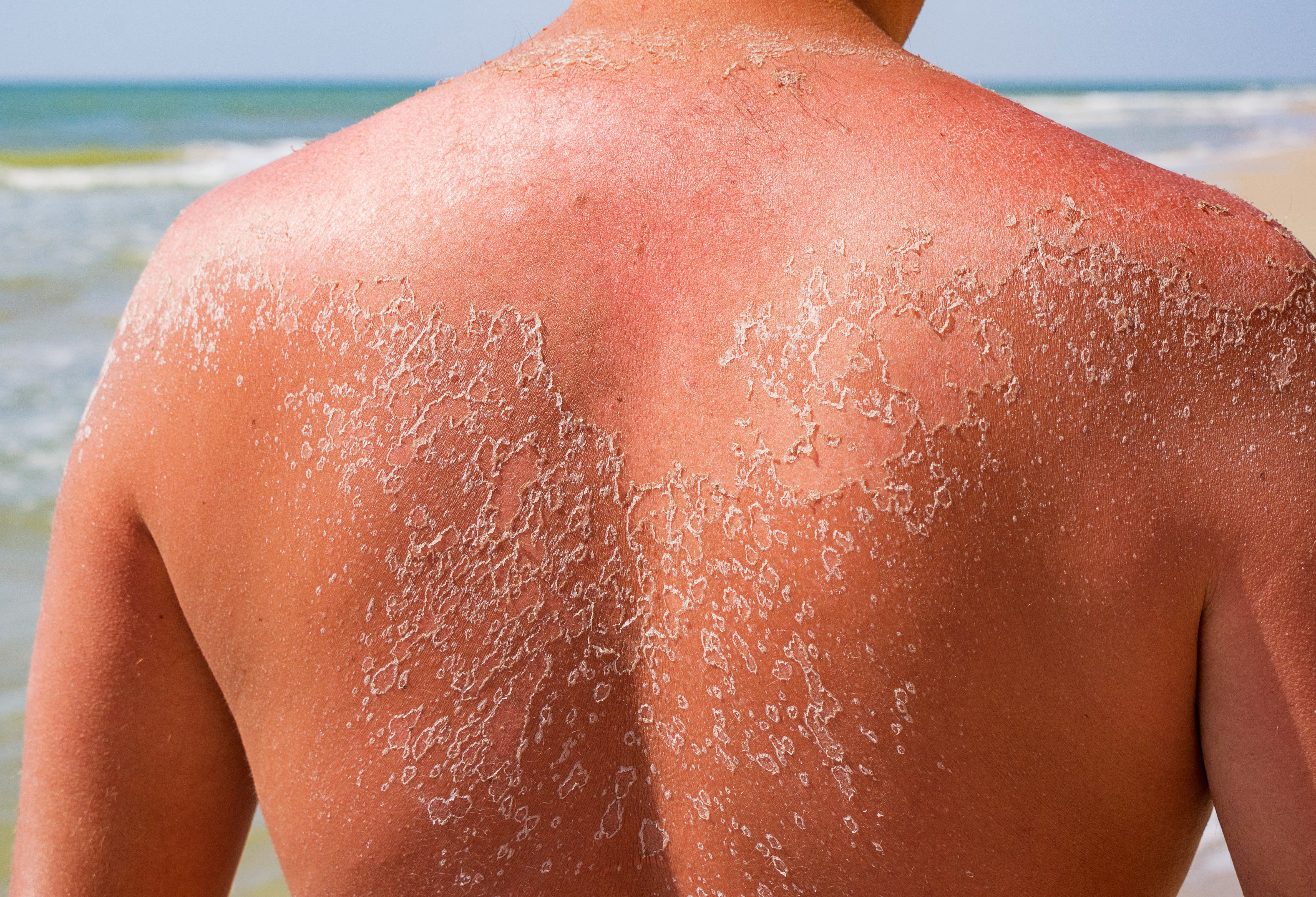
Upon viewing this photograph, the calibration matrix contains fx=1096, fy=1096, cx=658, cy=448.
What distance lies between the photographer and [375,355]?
83 cm

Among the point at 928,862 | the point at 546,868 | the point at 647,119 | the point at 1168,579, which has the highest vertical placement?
the point at 647,119

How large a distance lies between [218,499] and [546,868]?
0.38 meters

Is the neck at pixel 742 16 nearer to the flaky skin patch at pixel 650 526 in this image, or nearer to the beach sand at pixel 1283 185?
the flaky skin patch at pixel 650 526

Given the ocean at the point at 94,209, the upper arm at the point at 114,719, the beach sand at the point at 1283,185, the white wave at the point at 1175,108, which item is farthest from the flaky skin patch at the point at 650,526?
the white wave at the point at 1175,108

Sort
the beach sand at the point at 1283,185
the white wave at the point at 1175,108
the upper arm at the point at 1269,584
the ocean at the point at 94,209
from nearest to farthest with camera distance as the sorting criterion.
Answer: the upper arm at the point at 1269,584 → the ocean at the point at 94,209 → the beach sand at the point at 1283,185 → the white wave at the point at 1175,108

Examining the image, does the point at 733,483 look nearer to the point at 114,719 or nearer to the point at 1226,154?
the point at 114,719

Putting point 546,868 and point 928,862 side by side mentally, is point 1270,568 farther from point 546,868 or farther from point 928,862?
point 546,868

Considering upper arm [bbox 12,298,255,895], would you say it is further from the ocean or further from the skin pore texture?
the ocean

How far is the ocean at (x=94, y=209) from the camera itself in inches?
121

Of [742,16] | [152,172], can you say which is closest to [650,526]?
[742,16]

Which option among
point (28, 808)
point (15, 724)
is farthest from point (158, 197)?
point (28, 808)

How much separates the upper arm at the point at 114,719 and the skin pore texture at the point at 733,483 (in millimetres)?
16

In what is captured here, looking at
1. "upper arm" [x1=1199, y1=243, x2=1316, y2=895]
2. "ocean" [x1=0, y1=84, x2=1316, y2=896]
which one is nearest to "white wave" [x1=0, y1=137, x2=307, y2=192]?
"ocean" [x1=0, y1=84, x2=1316, y2=896]

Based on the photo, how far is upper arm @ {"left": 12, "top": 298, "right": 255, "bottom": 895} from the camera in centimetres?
91
